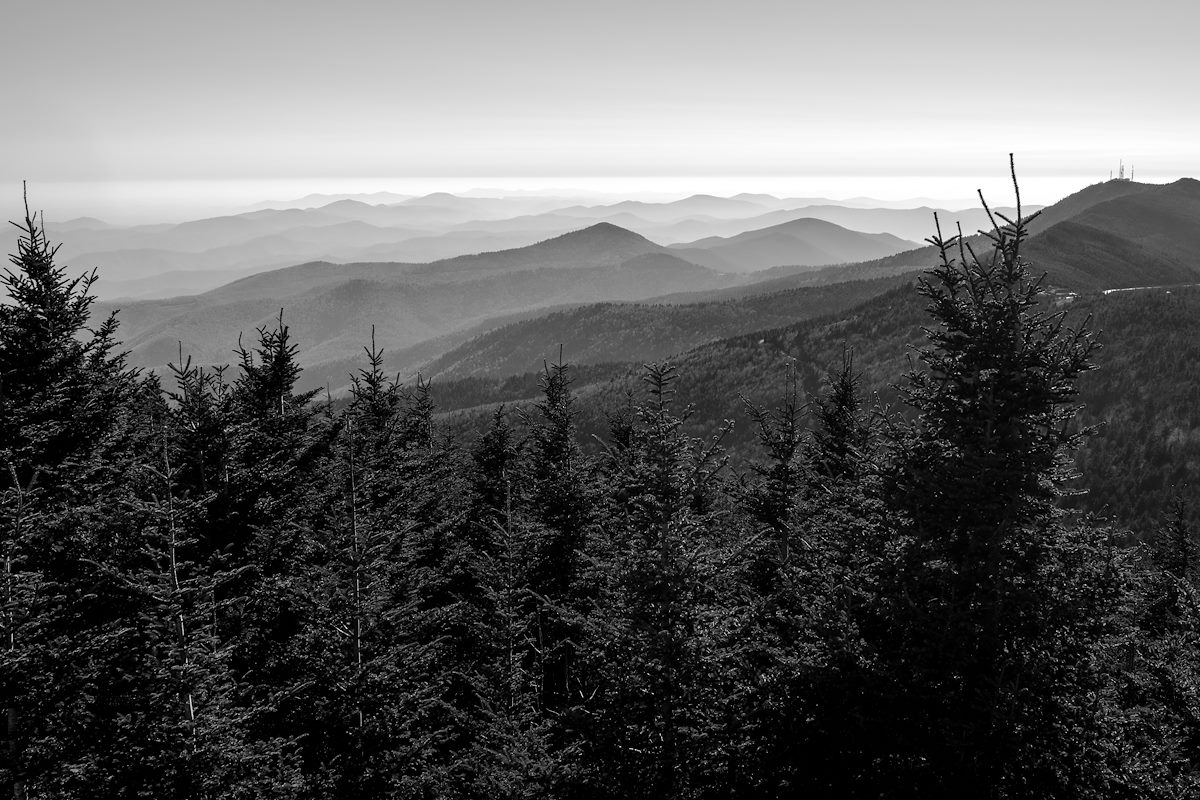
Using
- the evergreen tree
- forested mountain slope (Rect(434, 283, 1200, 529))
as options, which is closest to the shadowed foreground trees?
the evergreen tree

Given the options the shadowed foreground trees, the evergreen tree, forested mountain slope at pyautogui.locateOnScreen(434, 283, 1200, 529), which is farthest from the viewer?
forested mountain slope at pyautogui.locateOnScreen(434, 283, 1200, 529)

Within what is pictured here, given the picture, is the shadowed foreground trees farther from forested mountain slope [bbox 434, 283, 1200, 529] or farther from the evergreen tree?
forested mountain slope [bbox 434, 283, 1200, 529]

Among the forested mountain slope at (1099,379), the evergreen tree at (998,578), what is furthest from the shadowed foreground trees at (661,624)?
the forested mountain slope at (1099,379)

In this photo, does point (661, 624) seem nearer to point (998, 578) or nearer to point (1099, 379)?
point (998, 578)

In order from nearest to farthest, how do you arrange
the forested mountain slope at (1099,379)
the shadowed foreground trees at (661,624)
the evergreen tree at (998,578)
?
the evergreen tree at (998,578)
the shadowed foreground trees at (661,624)
the forested mountain slope at (1099,379)

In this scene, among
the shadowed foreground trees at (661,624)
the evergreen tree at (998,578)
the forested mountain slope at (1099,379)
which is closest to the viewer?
the evergreen tree at (998,578)

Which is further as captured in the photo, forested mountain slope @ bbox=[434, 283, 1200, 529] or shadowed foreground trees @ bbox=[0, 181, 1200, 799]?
forested mountain slope @ bbox=[434, 283, 1200, 529]

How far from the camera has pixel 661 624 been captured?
1340 centimetres

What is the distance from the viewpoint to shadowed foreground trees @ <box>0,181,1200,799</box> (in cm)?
1102

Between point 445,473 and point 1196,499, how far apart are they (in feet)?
201

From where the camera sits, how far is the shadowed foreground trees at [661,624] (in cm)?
1102

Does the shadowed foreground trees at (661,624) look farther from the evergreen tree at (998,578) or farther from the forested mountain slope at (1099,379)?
the forested mountain slope at (1099,379)

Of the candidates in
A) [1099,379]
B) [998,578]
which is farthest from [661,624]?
[1099,379]

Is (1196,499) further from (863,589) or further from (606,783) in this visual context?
(606,783)
